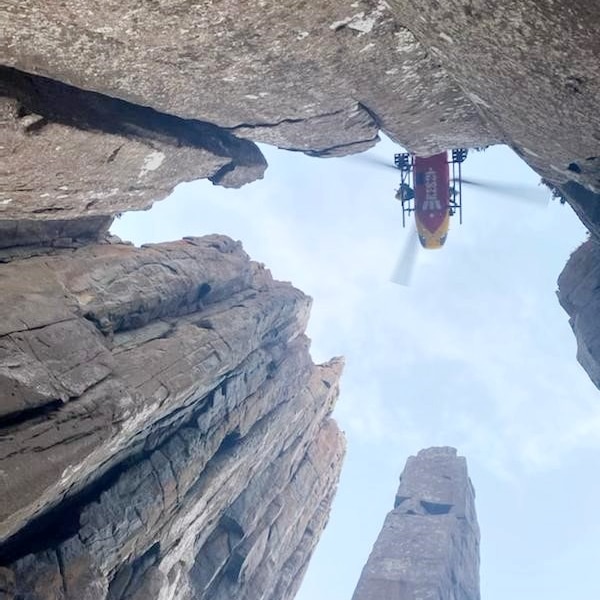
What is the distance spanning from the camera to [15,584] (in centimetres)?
1535

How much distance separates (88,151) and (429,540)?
52840mm

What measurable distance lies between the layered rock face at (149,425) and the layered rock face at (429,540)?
11723 mm

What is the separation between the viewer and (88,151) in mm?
10688

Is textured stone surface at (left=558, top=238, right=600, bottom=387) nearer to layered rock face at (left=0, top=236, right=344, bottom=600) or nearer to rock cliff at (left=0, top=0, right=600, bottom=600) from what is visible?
rock cliff at (left=0, top=0, right=600, bottom=600)

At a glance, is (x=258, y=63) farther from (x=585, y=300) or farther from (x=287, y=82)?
(x=585, y=300)

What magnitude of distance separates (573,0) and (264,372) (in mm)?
31583

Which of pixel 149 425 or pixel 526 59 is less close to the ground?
pixel 526 59

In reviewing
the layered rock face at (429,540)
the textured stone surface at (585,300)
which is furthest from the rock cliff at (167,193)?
the layered rock face at (429,540)

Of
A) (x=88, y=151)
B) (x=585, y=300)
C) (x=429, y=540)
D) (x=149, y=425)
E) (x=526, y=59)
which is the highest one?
(x=585, y=300)

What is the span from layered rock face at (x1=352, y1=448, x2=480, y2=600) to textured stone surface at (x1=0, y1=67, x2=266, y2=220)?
149ft

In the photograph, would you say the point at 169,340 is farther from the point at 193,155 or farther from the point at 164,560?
the point at 193,155

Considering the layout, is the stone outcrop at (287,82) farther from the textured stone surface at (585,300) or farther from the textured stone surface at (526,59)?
the textured stone surface at (585,300)

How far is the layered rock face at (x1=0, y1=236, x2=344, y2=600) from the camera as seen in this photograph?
15.7 m

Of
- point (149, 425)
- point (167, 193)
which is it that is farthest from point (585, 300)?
point (167, 193)
